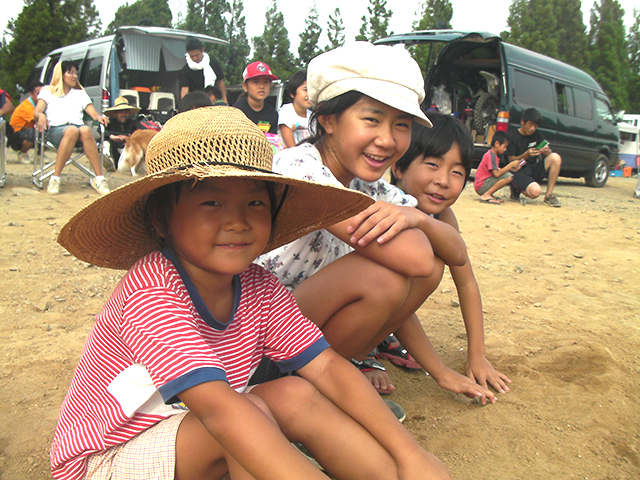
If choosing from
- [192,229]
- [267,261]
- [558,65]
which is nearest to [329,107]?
[267,261]

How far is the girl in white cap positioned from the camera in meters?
1.54

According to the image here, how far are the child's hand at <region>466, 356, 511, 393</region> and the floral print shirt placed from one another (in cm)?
69

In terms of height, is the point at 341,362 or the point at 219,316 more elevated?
the point at 219,316

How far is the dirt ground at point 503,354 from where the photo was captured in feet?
5.06

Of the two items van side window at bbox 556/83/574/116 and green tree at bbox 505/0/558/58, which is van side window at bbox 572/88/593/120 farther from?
green tree at bbox 505/0/558/58

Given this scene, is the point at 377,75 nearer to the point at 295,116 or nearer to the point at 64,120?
the point at 295,116

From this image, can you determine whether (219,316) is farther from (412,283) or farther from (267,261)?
(412,283)

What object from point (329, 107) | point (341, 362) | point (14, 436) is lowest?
point (14, 436)

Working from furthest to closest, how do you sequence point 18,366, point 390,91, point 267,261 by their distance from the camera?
point 18,366
point 267,261
point 390,91

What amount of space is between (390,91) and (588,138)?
353 inches

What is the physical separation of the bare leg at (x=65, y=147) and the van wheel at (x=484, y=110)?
622 centimetres

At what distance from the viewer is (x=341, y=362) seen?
1283mm

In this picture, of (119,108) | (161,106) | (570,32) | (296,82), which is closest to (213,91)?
(119,108)

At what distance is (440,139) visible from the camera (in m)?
2.04
